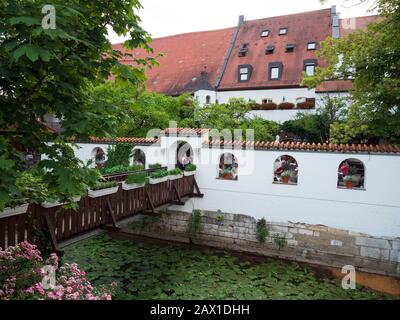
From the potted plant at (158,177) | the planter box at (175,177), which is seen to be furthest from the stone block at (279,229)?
the potted plant at (158,177)

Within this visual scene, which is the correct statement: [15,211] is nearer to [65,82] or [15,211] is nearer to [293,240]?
[65,82]

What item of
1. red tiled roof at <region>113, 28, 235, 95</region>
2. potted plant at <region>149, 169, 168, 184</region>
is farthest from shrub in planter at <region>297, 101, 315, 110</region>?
potted plant at <region>149, 169, 168, 184</region>

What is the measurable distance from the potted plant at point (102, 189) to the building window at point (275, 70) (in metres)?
16.2

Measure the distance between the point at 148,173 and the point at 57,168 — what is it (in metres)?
8.02

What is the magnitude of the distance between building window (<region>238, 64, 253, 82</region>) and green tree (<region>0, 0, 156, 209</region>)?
19.7 metres

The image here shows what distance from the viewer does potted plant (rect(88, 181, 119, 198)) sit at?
7520 mm

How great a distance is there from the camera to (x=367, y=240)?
10.4 metres

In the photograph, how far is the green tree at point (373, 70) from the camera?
8.05 m

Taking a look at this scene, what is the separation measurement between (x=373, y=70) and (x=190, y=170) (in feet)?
22.8

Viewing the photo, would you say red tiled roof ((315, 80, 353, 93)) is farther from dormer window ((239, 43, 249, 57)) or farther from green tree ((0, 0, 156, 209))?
green tree ((0, 0, 156, 209))

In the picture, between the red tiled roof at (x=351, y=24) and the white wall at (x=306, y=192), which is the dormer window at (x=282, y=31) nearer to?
the red tiled roof at (x=351, y=24)

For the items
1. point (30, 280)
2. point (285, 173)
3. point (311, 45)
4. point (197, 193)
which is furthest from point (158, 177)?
point (311, 45)
